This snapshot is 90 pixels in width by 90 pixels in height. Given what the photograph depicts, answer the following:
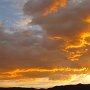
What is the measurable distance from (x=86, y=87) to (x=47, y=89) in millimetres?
4379

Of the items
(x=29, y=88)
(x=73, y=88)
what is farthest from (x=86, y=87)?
(x=29, y=88)

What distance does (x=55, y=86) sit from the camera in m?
70.3

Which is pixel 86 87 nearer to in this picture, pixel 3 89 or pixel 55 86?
pixel 55 86

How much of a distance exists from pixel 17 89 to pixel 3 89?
1.60 metres

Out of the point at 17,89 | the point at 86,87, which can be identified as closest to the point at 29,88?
the point at 17,89

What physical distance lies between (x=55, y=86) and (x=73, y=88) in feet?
6.73

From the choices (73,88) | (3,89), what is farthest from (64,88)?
(3,89)

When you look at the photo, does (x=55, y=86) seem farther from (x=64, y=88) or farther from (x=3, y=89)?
(x=3, y=89)

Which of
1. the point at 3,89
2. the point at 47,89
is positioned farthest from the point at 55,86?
the point at 3,89

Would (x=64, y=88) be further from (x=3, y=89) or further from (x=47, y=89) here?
(x=3, y=89)

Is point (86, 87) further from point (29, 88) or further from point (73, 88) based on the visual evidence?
point (29, 88)

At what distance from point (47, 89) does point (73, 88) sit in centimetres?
292

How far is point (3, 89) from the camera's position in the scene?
68.7m

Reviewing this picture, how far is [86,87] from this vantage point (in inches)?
2726
